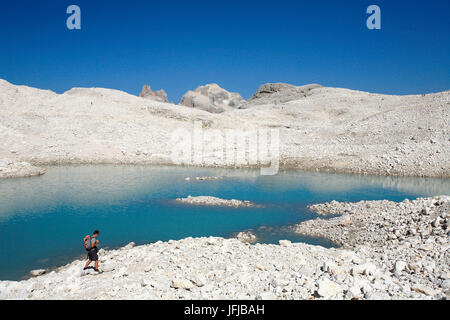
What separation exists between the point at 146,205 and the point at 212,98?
4515 inches

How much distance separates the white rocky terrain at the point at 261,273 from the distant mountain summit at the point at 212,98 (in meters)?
105

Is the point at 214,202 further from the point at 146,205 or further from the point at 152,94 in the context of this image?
the point at 152,94

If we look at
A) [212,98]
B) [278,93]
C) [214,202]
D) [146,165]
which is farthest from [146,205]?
[212,98]

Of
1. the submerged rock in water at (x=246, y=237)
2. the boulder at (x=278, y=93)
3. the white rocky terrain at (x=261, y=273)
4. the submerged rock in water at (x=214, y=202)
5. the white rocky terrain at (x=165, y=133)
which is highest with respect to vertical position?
the boulder at (x=278, y=93)

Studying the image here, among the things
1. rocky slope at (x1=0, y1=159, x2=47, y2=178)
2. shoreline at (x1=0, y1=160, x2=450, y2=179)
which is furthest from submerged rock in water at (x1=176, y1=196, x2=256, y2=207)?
rocky slope at (x1=0, y1=159, x2=47, y2=178)

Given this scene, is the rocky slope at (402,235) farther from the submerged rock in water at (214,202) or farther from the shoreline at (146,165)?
the shoreline at (146,165)

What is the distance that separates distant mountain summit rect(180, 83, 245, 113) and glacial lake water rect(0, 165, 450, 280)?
3296 inches

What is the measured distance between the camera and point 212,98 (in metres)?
132

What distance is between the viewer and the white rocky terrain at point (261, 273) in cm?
753

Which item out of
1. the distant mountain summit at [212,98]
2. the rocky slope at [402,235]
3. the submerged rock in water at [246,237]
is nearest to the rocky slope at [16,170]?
the submerged rock in water at [246,237]

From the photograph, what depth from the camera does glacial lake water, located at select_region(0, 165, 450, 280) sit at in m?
14.3

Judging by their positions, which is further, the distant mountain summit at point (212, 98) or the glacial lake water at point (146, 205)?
the distant mountain summit at point (212, 98)

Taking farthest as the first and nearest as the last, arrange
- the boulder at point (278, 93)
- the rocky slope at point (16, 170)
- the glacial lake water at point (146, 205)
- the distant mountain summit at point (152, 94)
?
1. the distant mountain summit at point (152, 94)
2. the boulder at point (278, 93)
3. the rocky slope at point (16, 170)
4. the glacial lake water at point (146, 205)
